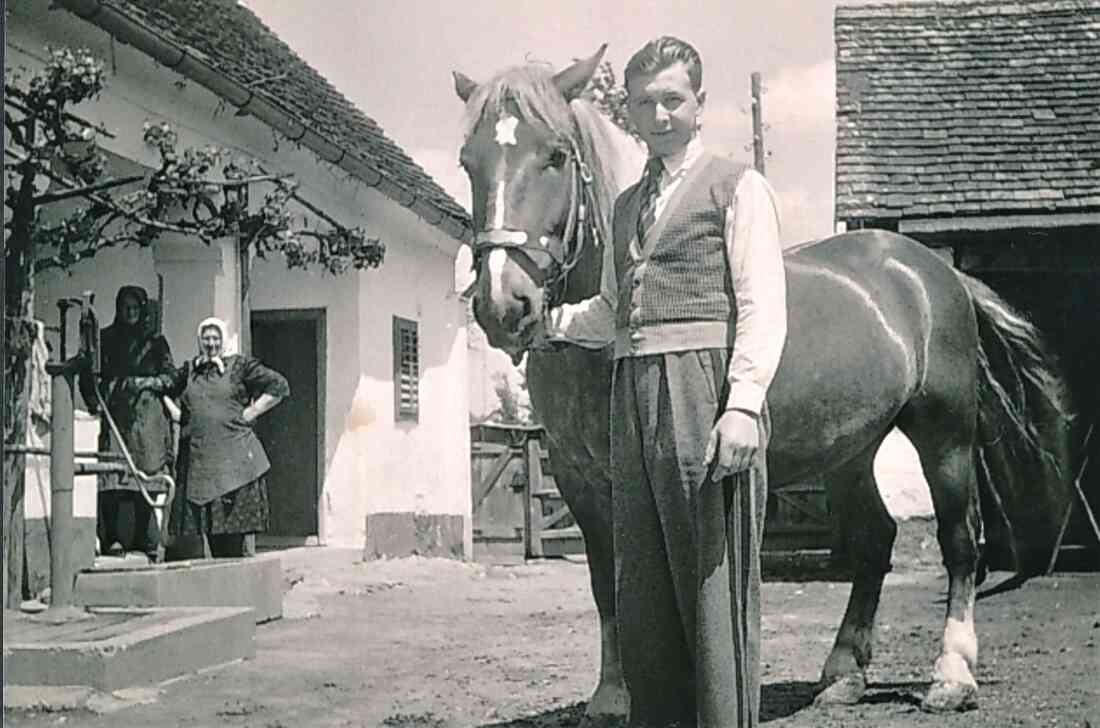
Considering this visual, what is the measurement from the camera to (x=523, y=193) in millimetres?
2699

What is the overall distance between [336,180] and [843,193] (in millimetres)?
2771

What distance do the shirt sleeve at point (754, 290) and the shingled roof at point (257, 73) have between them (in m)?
3.01

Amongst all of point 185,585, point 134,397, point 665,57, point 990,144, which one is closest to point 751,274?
point 665,57

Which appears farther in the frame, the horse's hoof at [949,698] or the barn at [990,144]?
the barn at [990,144]

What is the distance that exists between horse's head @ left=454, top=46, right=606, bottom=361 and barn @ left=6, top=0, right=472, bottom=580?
8.46 ft

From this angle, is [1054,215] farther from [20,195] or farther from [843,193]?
[20,195]

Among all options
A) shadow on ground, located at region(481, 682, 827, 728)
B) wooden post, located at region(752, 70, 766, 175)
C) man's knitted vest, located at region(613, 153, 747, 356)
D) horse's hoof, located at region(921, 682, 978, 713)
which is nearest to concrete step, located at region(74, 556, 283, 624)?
shadow on ground, located at region(481, 682, 827, 728)

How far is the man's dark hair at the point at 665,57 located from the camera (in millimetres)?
2422

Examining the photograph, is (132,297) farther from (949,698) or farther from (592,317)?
(949,698)

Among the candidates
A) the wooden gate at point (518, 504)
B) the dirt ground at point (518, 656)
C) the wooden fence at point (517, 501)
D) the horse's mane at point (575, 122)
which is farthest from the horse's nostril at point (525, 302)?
the wooden gate at point (518, 504)

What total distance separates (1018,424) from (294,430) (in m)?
4.20

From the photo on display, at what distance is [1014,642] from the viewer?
5008mm

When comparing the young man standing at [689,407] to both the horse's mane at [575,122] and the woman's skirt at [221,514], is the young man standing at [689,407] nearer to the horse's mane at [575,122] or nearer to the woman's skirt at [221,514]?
the horse's mane at [575,122]

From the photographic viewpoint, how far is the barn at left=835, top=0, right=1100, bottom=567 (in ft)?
20.3
